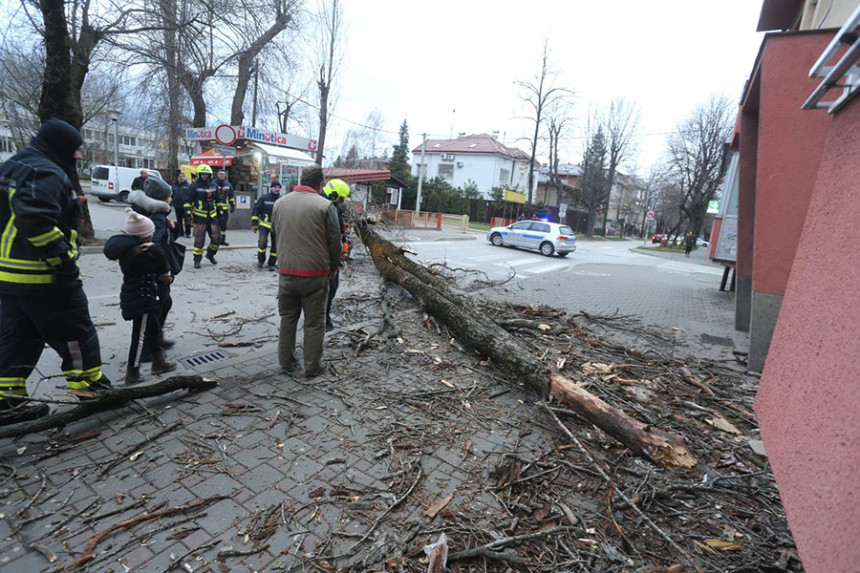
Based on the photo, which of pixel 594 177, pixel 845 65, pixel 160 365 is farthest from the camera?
pixel 594 177

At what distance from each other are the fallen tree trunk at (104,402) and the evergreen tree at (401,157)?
145 feet

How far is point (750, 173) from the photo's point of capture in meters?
8.20

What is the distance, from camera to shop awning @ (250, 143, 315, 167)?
62.1 ft

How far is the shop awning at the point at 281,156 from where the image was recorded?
746 inches

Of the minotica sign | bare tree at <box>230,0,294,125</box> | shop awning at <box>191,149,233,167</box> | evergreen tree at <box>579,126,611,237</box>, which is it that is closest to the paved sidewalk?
bare tree at <box>230,0,294,125</box>

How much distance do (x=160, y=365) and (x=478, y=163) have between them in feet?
170

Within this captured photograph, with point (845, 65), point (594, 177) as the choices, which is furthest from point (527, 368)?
point (594, 177)

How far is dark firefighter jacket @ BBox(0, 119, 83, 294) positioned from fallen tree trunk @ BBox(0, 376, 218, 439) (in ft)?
2.98

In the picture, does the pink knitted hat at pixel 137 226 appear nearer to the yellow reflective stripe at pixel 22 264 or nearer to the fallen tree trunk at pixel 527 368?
the yellow reflective stripe at pixel 22 264

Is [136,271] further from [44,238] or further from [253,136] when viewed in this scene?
[253,136]

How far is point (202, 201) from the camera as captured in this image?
9.20m

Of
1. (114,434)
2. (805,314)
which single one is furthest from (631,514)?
(114,434)

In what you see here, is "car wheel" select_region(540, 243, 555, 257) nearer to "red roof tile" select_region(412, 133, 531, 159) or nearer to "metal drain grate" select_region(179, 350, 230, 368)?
"metal drain grate" select_region(179, 350, 230, 368)

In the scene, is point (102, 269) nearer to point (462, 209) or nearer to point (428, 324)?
point (428, 324)
